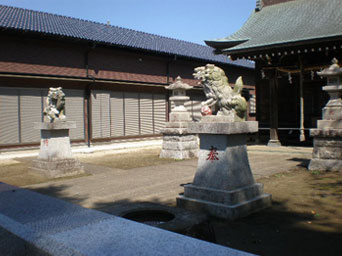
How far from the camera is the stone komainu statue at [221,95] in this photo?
5.67 metres

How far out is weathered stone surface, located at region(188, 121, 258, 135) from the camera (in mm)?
5156

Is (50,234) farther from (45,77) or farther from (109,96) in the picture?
(109,96)

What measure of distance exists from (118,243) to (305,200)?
4.97 meters

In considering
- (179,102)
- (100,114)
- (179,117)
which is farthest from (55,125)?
(100,114)

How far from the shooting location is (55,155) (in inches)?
371

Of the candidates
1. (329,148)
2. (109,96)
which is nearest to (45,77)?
(109,96)

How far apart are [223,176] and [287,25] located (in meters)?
12.1

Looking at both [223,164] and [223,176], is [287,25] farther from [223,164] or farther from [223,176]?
[223,176]

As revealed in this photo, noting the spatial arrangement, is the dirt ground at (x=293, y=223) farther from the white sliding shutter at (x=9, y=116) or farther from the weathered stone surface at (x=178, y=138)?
the white sliding shutter at (x=9, y=116)

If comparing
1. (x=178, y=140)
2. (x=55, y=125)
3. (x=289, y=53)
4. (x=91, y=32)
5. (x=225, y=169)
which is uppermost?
(x=91, y=32)

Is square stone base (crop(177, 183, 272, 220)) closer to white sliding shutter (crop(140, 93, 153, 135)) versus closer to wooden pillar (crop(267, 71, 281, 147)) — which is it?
wooden pillar (crop(267, 71, 281, 147))

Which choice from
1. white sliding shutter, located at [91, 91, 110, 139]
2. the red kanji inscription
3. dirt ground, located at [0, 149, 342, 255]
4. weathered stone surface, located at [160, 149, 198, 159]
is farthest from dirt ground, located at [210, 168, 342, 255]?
white sliding shutter, located at [91, 91, 110, 139]

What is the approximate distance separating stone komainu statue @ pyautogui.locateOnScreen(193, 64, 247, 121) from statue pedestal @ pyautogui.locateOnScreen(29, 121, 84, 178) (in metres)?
5.19

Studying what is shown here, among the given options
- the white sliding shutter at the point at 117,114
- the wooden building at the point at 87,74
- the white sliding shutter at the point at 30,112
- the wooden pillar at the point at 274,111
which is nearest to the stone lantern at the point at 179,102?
the wooden pillar at the point at 274,111
